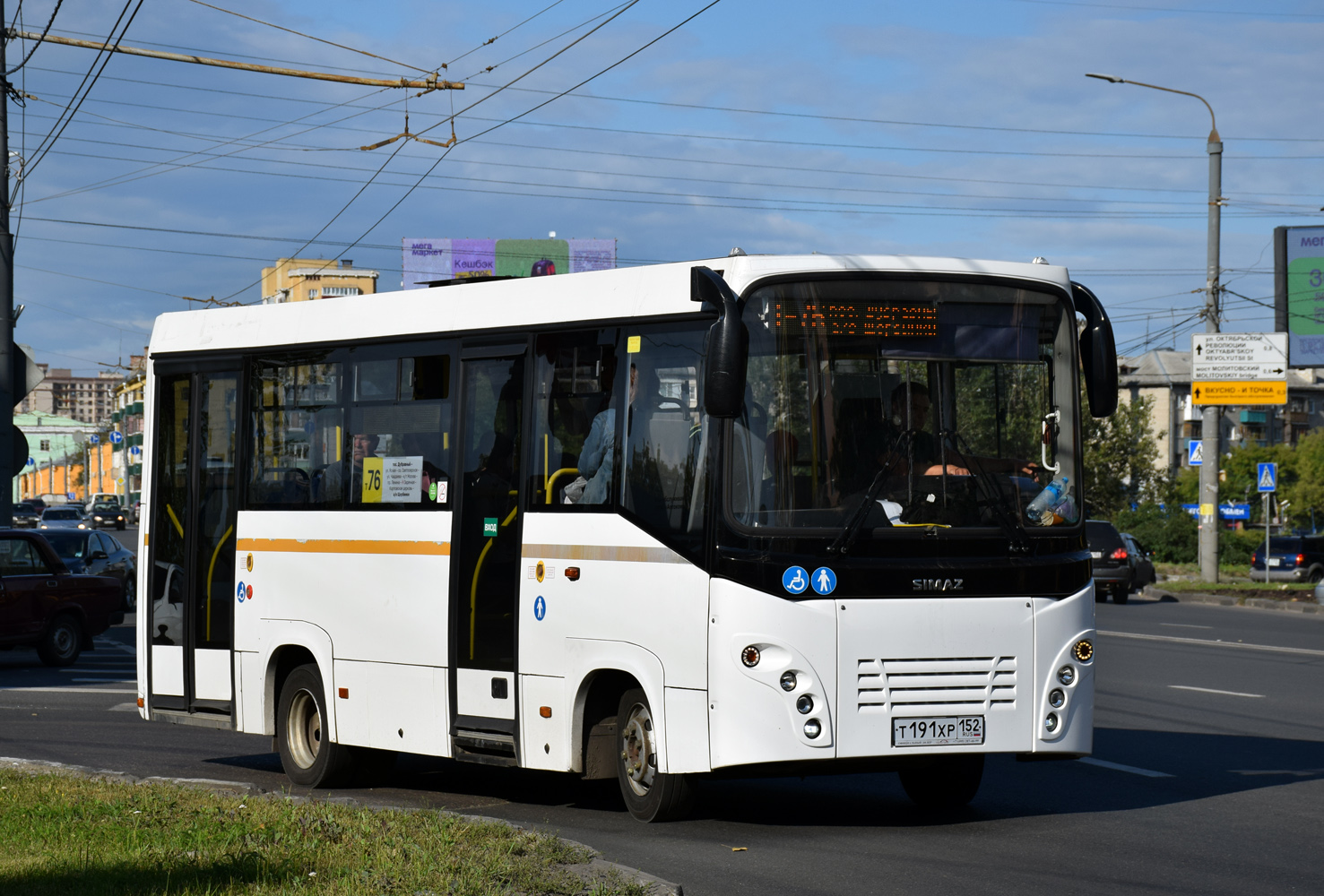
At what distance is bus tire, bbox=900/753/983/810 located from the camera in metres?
9.62

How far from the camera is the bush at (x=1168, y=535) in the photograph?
57.2 meters

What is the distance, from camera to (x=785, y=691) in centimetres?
830

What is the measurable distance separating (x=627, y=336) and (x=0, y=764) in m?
5.37

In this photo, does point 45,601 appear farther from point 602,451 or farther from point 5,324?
point 602,451

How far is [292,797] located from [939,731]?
11.8ft

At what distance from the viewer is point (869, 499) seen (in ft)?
27.8

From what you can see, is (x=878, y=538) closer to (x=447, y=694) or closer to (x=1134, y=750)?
(x=447, y=694)

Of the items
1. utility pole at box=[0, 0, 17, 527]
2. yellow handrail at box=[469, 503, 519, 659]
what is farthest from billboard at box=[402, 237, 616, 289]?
yellow handrail at box=[469, 503, 519, 659]

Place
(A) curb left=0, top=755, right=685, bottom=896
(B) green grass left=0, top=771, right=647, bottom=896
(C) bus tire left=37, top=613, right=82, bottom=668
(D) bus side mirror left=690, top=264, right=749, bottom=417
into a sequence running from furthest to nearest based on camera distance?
(C) bus tire left=37, top=613, right=82, bottom=668, (D) bus side mirror left=690, top=264, right=749, bottom=417, (A) curb left=0, top=755, right=685, bottom=896, (B) green grass left=0, top=771, right=647, bottom=896

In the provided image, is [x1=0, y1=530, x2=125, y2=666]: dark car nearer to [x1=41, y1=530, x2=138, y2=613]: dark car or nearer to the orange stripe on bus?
[x1=41, y1=530, x2=138, y2=613]: dark car

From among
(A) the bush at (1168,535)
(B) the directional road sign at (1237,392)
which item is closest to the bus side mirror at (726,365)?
(B) the directional road sign at (1237,392)

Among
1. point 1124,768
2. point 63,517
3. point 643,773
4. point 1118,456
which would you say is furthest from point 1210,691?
point 63,517

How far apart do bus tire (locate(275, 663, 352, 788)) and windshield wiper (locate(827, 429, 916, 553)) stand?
4173 mm

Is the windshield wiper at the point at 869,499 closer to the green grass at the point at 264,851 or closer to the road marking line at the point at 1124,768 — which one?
the green grass at the point at 264,851
